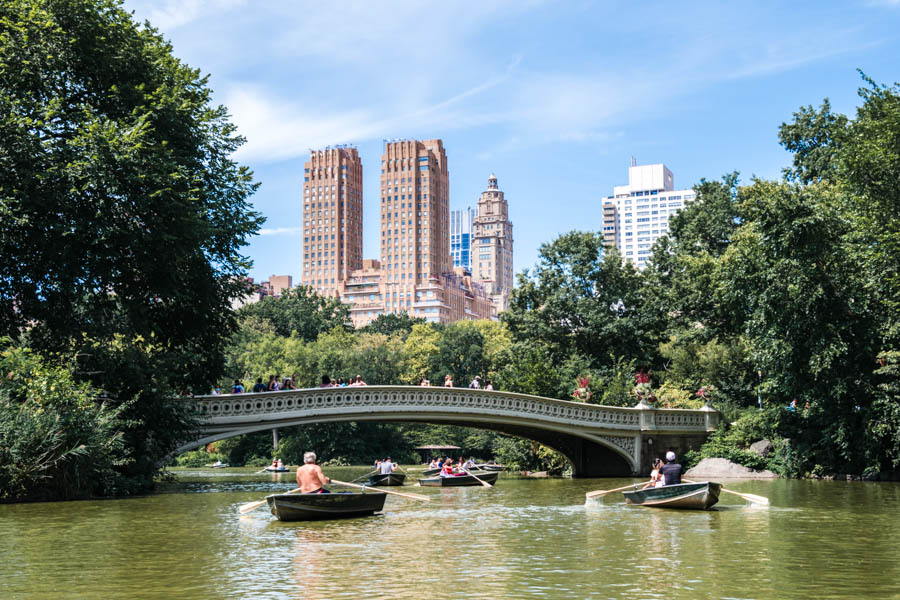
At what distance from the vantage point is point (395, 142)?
559ft

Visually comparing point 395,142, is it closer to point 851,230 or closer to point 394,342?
point 394,342

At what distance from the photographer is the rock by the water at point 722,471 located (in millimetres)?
34312

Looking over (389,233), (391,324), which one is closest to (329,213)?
(389,233)

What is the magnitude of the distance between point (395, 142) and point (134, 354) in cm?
14702

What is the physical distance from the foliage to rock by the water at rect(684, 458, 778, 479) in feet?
69.2

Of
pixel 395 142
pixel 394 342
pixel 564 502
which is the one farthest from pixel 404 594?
pixel 395 142

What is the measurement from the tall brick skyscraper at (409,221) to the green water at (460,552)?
145 meters

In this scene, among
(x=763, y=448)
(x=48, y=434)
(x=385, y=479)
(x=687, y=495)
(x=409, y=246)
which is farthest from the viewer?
(x=409, y=246)

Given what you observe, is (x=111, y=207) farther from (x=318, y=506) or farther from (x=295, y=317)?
(x=295, y=317)

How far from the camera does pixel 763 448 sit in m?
35.8

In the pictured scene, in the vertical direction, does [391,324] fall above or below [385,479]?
above

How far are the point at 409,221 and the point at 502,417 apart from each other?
5295 inches

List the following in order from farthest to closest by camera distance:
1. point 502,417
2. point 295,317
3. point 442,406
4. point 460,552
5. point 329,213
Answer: point 329,213 < point 295,317 < point 502,417 < point 442,406 < point 460,552

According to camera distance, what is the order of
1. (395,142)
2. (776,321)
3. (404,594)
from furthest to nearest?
(395,142)
(776,321)
(404,594)
